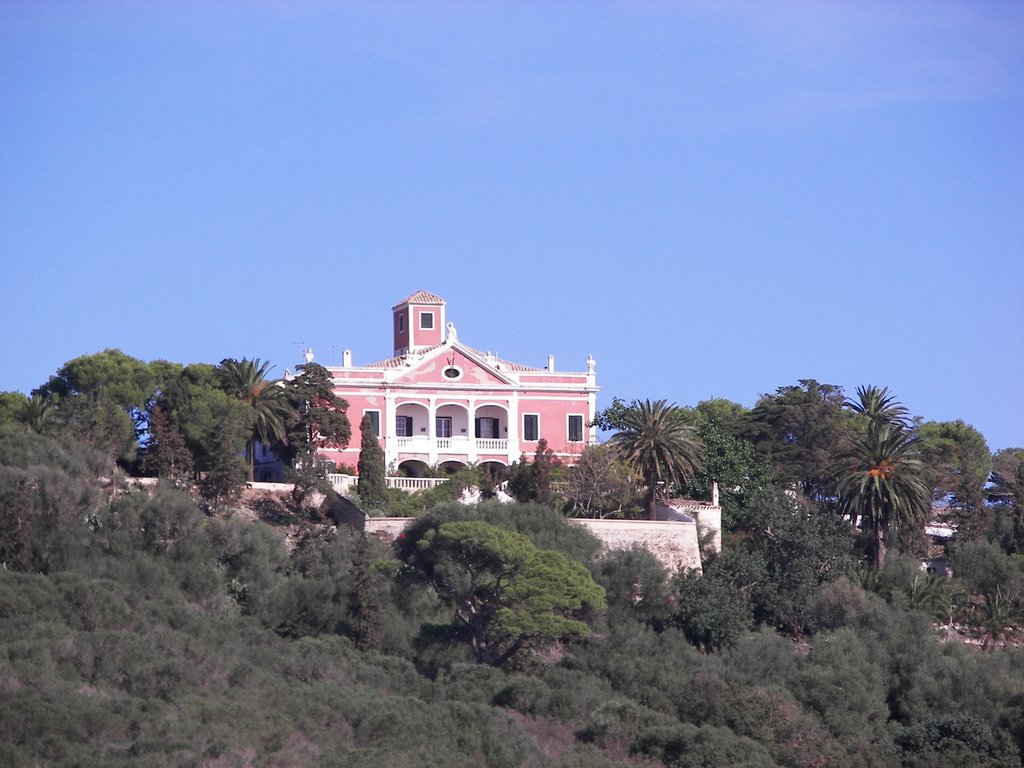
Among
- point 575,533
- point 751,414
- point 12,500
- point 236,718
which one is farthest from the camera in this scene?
point 751,414

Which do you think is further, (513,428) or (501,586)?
(513,428)

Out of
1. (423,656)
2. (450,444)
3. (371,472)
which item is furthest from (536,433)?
(423,656)

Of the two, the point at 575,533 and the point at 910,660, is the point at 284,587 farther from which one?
the point at 910,660

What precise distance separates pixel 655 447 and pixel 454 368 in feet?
36.4

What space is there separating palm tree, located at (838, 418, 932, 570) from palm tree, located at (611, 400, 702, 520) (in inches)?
192

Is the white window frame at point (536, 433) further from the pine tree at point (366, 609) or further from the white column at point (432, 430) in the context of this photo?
the pine tree at point (366, 609)

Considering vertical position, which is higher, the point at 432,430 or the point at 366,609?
→ the point at 432,430

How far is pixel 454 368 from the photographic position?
75250 millimetres

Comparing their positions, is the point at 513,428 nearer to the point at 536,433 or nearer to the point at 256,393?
the point at 536,433

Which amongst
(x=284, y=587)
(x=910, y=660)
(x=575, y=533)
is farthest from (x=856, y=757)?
(x=284, y=587)

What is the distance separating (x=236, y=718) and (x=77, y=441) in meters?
16.7

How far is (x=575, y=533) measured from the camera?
62.7 m

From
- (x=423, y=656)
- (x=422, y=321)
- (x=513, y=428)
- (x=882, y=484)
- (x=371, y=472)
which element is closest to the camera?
(x=423, y=656)

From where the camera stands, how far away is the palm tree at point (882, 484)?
6544 cm
